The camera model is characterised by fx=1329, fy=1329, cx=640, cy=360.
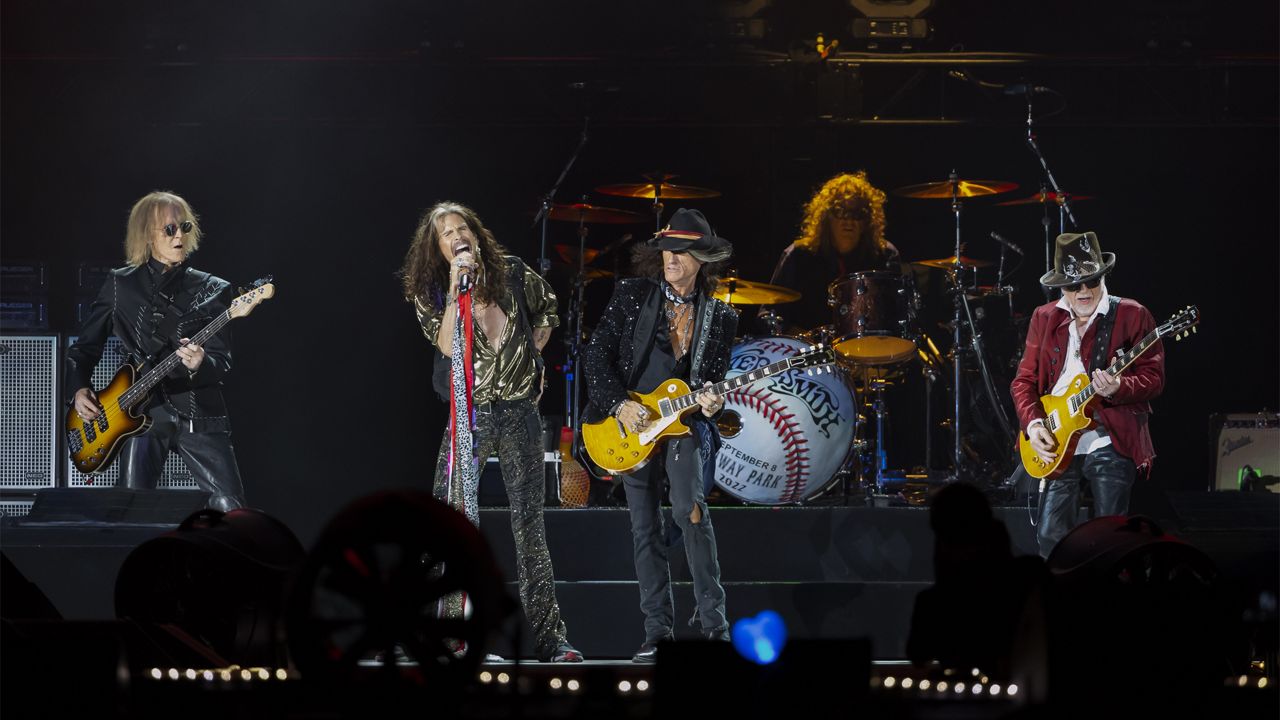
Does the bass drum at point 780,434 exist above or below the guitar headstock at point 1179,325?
below

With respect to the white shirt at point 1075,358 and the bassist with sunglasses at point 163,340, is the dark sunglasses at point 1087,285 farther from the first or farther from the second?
the bassist with sunglasses at point 163,340

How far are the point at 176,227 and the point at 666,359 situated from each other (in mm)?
3279

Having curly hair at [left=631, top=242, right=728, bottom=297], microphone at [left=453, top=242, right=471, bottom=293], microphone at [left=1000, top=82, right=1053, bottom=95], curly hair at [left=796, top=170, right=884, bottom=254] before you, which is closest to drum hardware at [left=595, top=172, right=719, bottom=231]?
curly hair at [left=796, top=170, right=884, bottom=254]

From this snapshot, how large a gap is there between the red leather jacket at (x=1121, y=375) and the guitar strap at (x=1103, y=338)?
19mm

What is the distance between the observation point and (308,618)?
3.37 m

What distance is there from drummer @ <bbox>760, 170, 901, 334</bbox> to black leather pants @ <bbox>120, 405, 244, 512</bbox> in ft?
13.8

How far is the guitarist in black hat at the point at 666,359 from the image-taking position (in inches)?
251

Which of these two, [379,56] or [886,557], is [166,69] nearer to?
[379,56]

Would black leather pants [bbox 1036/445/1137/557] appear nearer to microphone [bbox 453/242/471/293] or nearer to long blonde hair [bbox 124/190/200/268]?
microphone [bbox 453/242/471/293]

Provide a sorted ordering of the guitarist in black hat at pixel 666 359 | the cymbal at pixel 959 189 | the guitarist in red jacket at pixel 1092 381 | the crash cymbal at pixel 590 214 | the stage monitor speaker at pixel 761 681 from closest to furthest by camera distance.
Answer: the stage monitor speaker at pixel 761 681 → the guitarist in black hat at pixel 666 359 → the guitarist in red jacket at pixel 1092 381 → the crash cymbal at pixel 590 214 → the cymbal at pixel 959 189

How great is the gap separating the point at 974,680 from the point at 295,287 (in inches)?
307

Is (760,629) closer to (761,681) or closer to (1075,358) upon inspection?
(1075,358)

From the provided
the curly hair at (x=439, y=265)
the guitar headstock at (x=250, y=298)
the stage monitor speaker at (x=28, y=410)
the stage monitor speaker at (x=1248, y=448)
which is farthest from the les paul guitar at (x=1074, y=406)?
the stage monitor speaker at (x=28, y=410)

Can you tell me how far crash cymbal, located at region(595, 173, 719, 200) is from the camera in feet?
32.6
